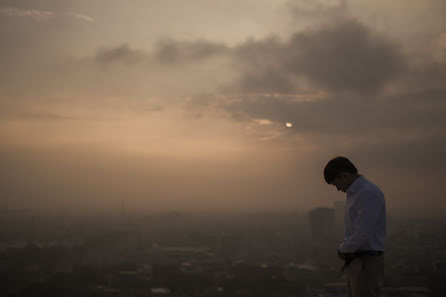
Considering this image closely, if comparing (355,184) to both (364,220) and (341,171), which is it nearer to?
(341,171)

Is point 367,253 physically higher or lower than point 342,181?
lower

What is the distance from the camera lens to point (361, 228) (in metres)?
2.62

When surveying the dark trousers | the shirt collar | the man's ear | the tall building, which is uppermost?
the man's ear

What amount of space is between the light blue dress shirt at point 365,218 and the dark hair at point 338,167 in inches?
4.4

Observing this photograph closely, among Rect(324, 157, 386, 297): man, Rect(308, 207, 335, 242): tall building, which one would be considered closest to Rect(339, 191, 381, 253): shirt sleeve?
Rect(324, 157, 386, 297): man

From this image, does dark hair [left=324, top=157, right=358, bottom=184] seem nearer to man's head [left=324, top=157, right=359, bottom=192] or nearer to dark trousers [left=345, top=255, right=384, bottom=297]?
man's head [left=324, top=157, right=359, bottom=192]

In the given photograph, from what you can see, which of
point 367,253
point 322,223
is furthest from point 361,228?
point 322,223

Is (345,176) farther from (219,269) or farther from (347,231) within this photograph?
(219,269)

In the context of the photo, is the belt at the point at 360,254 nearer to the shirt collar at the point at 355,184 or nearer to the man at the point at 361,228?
the man at the point at 361,228

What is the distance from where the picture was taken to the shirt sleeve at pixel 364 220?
2.61 m

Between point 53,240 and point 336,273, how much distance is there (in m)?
26.0

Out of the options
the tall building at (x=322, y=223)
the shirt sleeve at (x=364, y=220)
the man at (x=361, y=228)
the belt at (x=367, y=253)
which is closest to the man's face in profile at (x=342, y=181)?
the man at (x=361, y=228)

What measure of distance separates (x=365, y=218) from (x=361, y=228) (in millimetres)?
82

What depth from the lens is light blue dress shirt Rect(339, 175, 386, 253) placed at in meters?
2.63
